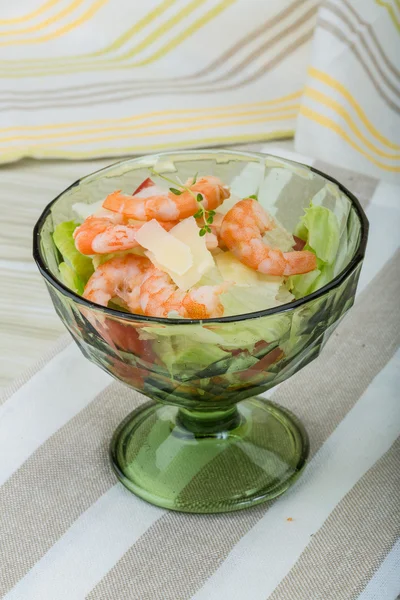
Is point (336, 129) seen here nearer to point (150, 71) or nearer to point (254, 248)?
point (150, 71)

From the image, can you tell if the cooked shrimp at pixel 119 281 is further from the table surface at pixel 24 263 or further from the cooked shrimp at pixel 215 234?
the table surface at pixel 24 263

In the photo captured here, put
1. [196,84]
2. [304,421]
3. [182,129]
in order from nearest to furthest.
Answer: [304,421], [182,129], [196,84]

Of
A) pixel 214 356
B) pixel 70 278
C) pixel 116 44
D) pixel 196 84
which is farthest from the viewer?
pixel 116 44

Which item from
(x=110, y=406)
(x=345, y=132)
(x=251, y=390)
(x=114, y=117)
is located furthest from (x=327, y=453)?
(x=114, y=117)

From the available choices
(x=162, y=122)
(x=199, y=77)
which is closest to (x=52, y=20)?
(x=199, y=77)

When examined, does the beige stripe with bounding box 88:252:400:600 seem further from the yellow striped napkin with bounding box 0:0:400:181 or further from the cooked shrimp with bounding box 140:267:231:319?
the yellow striped napkin with bounding box 0:0:400:181

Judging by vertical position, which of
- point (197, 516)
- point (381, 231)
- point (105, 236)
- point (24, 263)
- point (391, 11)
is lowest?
point (24, 263)
